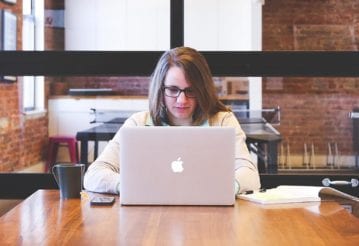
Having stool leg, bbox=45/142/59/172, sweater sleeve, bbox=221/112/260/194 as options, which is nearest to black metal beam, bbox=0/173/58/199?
stool leg, bbox=45/142/59/172

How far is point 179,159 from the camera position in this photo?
1784 mm

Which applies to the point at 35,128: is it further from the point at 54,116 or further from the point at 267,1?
the point at 267,1

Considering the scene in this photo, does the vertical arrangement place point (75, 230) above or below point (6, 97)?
below

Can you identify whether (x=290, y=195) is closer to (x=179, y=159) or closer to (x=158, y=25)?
(x=179, y=159)

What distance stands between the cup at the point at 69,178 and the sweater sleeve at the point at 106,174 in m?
0.11

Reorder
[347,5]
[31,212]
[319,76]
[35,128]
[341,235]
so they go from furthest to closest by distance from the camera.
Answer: [35,128] < [347,5] < [319,76] < [31,212] < [341,235]

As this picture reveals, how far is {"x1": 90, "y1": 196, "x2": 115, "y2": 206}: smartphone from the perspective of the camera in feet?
6.18

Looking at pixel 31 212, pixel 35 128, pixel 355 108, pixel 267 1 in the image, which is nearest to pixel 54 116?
pixel 35 128

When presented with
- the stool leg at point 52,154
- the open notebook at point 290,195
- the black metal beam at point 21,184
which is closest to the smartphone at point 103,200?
the open notebook at point 290,195

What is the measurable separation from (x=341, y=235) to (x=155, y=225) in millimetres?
499

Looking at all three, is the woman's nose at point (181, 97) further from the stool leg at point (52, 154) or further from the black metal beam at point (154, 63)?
the stool leg at point (52, 154)

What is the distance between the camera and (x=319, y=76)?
369 centimetres

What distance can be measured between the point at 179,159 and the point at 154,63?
1961 millimetres

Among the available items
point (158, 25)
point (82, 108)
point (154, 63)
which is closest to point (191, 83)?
point (154, 63)
